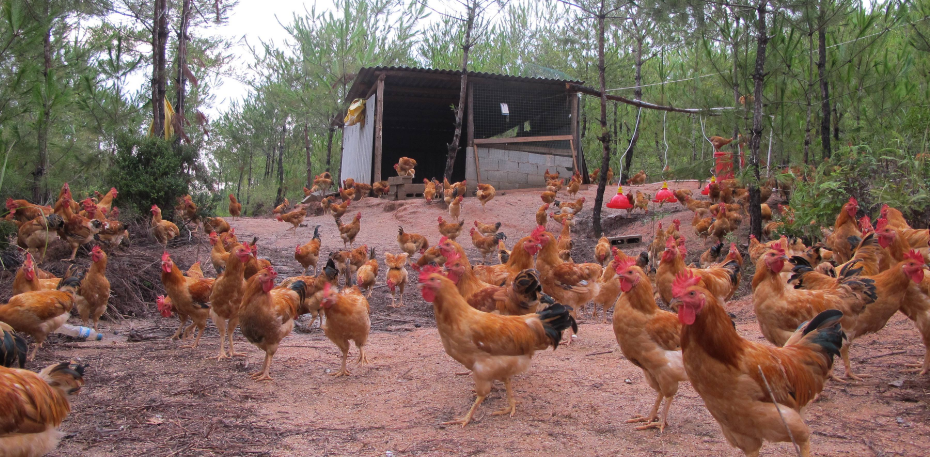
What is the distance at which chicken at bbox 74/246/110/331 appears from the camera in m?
6.77

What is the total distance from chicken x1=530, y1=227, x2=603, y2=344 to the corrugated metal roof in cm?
1201

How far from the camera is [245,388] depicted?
5.10m

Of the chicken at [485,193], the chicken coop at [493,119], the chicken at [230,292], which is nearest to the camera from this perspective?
the chicken at [230,292]

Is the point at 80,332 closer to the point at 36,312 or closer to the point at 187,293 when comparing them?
the point at 36,312

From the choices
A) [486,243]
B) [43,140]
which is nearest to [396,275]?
[486,243]

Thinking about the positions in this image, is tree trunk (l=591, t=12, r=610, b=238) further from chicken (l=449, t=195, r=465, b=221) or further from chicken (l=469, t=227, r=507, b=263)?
chicken (l=449, t=195, r=465, b=221)

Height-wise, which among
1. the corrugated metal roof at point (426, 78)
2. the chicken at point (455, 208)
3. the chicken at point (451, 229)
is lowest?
the chicken at point (451, 229)

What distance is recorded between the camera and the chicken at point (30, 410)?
2947 mm

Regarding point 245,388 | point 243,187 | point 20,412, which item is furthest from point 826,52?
point 243,187

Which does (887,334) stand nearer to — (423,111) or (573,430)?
(573,430)

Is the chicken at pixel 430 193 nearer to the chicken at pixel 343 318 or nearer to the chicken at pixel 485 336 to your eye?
the chicken at pixel 343 318

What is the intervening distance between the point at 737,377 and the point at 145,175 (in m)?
12.2

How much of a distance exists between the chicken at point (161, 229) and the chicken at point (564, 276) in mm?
7893

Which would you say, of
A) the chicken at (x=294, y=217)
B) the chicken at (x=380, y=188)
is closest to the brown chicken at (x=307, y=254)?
the chicken at (x=294, y=217)
